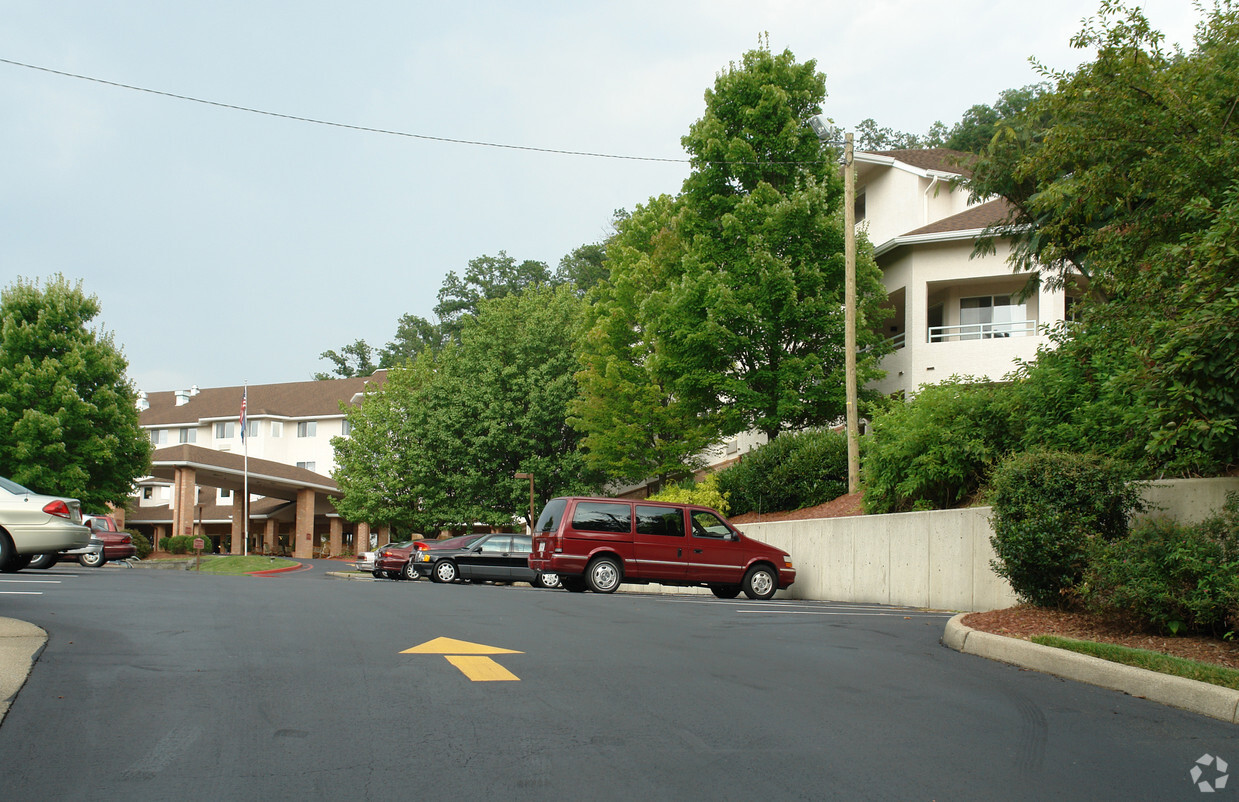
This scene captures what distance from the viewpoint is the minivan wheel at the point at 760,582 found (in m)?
19.8

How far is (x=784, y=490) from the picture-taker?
2486 centimetres

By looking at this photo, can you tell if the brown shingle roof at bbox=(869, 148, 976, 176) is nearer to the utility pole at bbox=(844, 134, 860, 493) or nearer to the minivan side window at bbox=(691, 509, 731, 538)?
the utility pole at bbox=(844, 134, 860, 493)

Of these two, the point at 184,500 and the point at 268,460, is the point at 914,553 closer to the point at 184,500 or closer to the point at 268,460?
the point at 184,500

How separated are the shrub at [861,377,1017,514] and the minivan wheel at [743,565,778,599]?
2.68m

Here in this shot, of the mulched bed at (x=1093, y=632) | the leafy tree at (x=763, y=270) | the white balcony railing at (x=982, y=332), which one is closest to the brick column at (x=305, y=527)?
the leafy tree at (x=763, y=270)

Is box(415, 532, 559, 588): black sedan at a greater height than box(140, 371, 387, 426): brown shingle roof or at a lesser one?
lesser

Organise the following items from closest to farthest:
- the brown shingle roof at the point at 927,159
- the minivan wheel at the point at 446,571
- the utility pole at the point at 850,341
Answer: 1. the utility pole at the point at 850,341
2. the minivan wheel at the point at 446,571
3. the brown shingle roof at the point at 927,159

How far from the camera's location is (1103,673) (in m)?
7.68

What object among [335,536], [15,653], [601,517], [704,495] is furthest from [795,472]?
[335,536]

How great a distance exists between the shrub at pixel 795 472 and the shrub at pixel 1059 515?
13365mm

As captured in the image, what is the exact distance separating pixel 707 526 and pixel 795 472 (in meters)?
5.49

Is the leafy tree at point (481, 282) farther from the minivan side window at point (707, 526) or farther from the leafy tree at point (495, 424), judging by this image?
the minivan side window at point (707, 526)

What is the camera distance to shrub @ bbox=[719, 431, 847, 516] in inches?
952

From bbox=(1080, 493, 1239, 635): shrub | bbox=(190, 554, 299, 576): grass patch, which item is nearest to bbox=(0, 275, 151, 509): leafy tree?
bbox=(190, 554, 299, 576): grass patch
